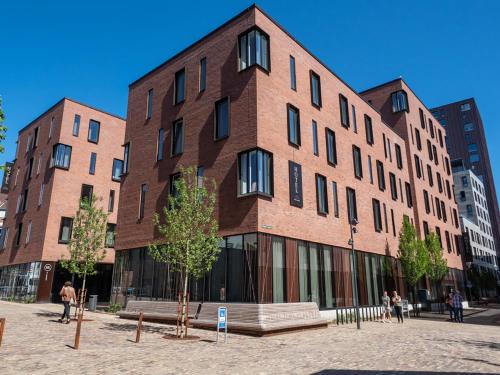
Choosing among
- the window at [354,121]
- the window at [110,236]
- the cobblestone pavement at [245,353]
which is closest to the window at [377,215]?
the window at [354,121]

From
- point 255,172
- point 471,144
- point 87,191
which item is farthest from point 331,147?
point 471,144

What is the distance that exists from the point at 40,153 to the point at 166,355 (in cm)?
3628

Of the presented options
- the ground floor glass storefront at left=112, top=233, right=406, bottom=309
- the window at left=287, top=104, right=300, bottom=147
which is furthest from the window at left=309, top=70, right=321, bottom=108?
the ground floor glass storefront at left=112, top=233, right=406, bottom=309

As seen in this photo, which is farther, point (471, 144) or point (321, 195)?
point (471, 144)

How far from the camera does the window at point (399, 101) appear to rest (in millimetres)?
40188

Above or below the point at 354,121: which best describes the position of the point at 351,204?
below

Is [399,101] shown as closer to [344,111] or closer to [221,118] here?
[344,111]

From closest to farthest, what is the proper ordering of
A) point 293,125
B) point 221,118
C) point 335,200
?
point 221,118 < point 293,125 < point 335,200

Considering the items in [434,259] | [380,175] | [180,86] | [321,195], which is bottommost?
[434,259]

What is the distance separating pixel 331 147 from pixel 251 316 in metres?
13.9

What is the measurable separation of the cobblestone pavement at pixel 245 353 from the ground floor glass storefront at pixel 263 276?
2.51m

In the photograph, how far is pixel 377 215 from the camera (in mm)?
29906

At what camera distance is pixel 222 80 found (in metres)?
21.4

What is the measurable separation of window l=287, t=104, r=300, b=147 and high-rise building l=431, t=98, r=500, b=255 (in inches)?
3406
